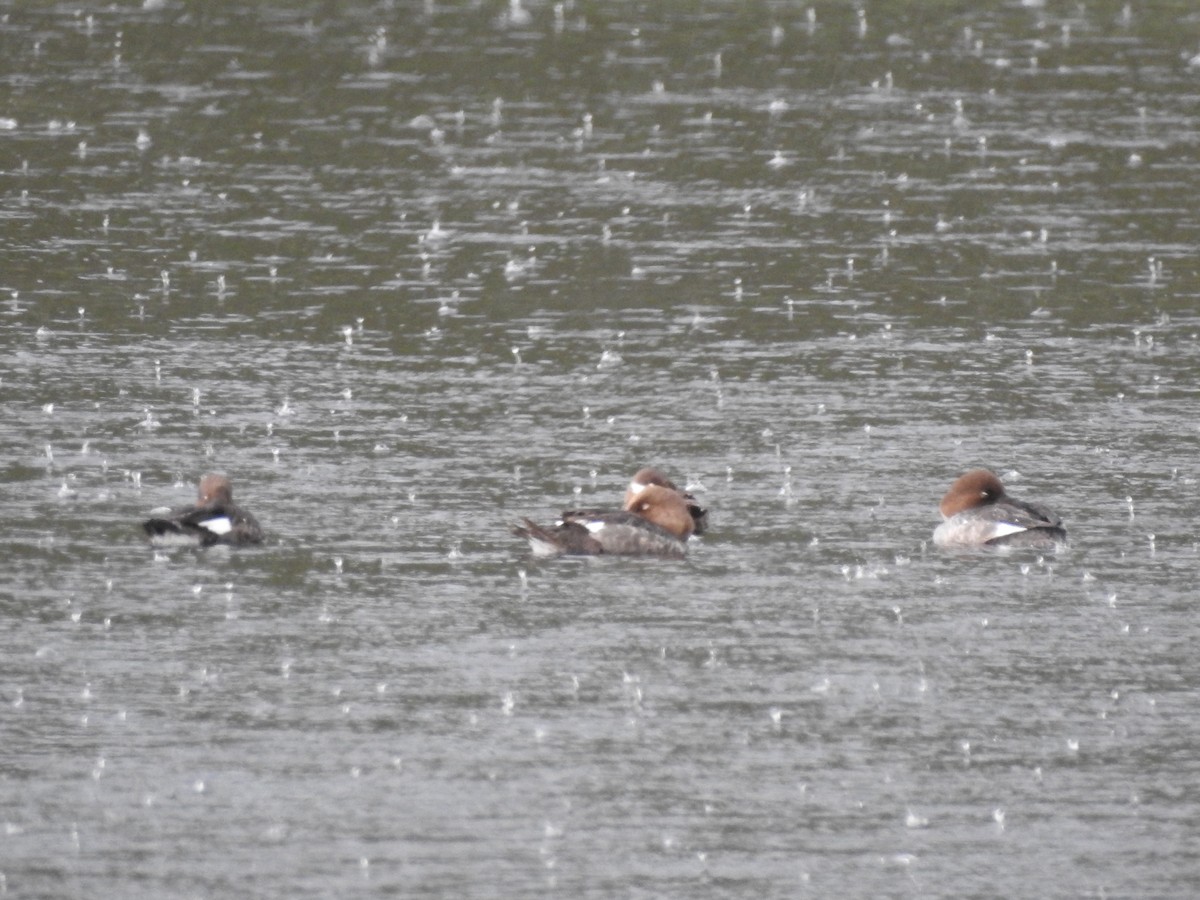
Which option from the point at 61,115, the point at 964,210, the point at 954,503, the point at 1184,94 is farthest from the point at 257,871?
the point at 1184,94

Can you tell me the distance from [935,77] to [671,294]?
1246 centimetres

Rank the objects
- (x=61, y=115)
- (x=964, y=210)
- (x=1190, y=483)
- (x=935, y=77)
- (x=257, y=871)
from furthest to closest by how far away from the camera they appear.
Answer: (x=935, y=77), (x=61, y=115), (x=964, y=210), (x=1190, y=483), (x=257, y=871)

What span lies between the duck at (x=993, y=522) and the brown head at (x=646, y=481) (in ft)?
5.10

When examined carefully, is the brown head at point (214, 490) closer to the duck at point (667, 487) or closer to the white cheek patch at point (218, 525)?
the white cheek patch at point (218, 525)

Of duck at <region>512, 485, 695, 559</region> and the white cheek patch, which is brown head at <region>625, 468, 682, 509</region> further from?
the white cheek patch

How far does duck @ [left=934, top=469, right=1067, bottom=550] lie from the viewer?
44.8 ft

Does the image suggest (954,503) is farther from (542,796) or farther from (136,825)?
(136,825)

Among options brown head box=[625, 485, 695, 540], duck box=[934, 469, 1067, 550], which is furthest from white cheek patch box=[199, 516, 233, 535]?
duck box=[934, 469, 1067, 550]

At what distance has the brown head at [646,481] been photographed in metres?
14.0

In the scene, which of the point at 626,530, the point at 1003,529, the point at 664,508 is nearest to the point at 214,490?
the point at 626,530

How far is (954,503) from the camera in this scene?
13.9 m

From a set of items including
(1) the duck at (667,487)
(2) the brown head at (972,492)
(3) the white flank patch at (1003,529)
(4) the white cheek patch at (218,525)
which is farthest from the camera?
(1) the duck at (667,487)

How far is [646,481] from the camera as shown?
46.8ft

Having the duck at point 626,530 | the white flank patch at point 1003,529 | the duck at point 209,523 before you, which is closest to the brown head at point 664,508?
the duck at point 626,530
